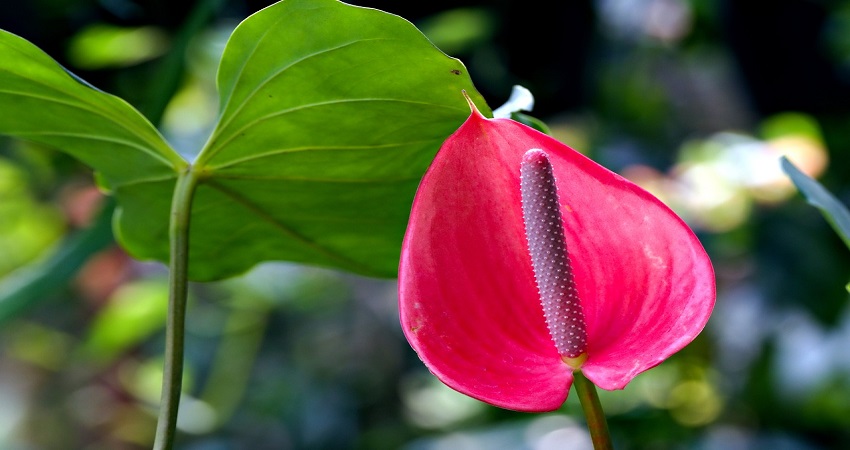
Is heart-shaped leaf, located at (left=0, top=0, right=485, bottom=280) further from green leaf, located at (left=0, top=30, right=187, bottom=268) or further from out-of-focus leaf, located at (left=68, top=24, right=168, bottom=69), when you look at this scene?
out-of-focus leaf, located at (left=68, top=24, right=168, bottom=69)

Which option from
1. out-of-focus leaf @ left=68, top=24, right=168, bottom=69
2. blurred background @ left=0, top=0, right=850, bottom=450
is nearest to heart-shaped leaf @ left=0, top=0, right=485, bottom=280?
blurred background @ left=0, top=0, right=850, bottom=450

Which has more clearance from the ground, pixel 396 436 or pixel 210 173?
pixel 210 173

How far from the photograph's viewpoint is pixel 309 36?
0.32m

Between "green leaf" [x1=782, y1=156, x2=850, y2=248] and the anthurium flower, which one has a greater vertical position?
the anthurium flower

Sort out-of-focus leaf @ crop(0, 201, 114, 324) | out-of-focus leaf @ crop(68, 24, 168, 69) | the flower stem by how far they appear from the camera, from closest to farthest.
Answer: the flower stem, out-of-focus leaf @ crop(0, 201, 114, 324), out-of-focus leaf @ crop(68, 24, 168, 69)

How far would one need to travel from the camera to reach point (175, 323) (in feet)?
1.08

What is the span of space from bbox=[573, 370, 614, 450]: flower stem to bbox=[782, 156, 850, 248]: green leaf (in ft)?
0.47

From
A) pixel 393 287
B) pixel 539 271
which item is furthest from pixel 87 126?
pixel 393 287

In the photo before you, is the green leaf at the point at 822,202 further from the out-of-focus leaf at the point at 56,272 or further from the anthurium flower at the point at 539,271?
the out-of-focus leaf at the point at 56,272

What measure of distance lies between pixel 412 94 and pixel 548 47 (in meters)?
0.82

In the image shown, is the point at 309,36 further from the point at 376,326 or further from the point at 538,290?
the point at 376,326

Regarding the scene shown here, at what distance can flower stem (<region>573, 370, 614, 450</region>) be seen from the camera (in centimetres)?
28

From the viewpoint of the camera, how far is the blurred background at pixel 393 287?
1.06m

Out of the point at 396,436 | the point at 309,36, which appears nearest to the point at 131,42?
the point at 396,436
